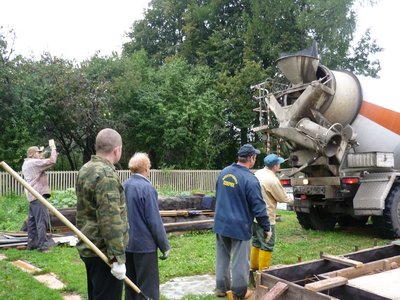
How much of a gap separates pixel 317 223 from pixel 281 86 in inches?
129

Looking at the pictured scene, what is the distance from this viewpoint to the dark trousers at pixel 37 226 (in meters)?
7.91

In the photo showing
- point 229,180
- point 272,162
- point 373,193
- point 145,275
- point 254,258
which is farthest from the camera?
point 373,193

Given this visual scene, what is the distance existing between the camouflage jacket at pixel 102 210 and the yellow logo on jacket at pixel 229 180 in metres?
2.03

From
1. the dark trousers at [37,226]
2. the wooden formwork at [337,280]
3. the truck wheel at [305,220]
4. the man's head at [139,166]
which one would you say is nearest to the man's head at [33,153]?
the dark trousers at [37,226]

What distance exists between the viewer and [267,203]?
253 inches

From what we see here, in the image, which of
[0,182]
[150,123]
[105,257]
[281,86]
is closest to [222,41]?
[150,123]

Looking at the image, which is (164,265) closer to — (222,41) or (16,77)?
(16,77)

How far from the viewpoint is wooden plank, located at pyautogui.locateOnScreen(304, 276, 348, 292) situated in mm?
3172

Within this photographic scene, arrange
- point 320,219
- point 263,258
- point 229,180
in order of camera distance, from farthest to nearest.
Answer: point 320,219 < point 263,258 < point 229,180

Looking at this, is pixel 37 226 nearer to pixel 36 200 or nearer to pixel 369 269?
pixel 36 200

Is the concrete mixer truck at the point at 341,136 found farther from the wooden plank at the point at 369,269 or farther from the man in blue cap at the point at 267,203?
the wooden plank at the point at 369,269

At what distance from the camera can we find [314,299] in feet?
10.2

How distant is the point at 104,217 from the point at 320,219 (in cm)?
804

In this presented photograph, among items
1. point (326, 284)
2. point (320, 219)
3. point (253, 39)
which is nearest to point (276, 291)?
point (326, 284)
